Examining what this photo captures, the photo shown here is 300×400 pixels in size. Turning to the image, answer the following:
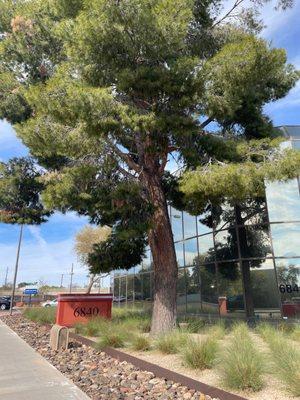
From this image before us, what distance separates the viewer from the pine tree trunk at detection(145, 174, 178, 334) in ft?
38.5

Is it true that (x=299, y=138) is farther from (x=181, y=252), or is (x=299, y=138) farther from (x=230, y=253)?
(x=181, y=252)

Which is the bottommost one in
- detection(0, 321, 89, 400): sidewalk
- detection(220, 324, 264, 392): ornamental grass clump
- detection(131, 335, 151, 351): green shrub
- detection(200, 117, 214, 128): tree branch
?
detection(0, 321, 89, 400): sidewalk

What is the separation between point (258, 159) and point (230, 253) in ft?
24.1

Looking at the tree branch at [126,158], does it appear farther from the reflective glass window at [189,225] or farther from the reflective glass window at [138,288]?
the reflective glass window at [138,288]

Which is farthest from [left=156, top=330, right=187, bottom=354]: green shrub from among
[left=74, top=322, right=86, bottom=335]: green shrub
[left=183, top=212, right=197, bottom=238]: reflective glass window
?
[left=183, top=212, right=197, bottom=238]: reflective glass window

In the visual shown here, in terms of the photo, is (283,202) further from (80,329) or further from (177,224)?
(80,329)

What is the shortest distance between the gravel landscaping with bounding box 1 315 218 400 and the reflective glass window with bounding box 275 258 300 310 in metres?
7.64

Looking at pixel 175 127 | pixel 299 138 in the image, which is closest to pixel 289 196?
pixel 299 138

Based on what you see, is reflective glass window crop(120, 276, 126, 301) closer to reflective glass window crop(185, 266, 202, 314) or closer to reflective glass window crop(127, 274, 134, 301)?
reflective glass window crop(127, 274, 134, 301)

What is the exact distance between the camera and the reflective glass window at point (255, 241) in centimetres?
1625

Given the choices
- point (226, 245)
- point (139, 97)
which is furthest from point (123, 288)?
point (139, 97)

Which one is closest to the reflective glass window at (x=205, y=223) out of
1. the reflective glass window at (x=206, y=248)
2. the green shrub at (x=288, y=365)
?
the reflective glass window at (x=206, y=248)

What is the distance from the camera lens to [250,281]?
16.4 meters

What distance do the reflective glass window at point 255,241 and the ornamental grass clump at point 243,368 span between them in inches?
386
